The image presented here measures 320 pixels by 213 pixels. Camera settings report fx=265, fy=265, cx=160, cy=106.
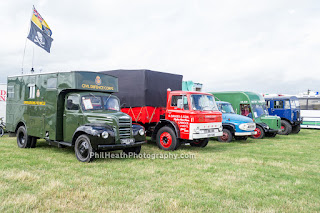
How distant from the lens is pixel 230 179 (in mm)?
6328

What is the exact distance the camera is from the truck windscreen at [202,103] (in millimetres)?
10000

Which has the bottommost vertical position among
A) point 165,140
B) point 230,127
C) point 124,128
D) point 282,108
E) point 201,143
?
point 201,143

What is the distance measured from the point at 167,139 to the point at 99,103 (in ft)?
10.3

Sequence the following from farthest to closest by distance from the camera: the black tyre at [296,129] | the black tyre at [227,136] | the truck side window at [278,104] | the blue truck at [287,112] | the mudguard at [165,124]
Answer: the black tyre at [296,129]
the truck side window at [278,104]
the blue truck at [287,112]
the black tyre at [227,136]
the mudguard at [165,124]

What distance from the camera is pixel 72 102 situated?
28.2ft

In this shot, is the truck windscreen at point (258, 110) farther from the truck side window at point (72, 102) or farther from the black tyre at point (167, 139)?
the truck side window at point (72, 102)

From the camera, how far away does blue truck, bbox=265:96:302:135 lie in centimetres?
1816

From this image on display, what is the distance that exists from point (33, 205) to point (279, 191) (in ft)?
15.4

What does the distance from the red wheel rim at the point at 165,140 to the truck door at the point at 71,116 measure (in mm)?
3498

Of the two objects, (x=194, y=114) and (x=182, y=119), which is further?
(x=182, y=119)

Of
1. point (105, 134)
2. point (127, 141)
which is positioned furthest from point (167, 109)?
point (105, 134)

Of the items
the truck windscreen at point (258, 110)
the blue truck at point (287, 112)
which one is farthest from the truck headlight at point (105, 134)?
the blue truck at point (287, 112)

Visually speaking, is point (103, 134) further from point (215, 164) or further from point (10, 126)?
point (10, 126)

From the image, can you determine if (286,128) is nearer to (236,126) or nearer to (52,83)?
(236,126)
